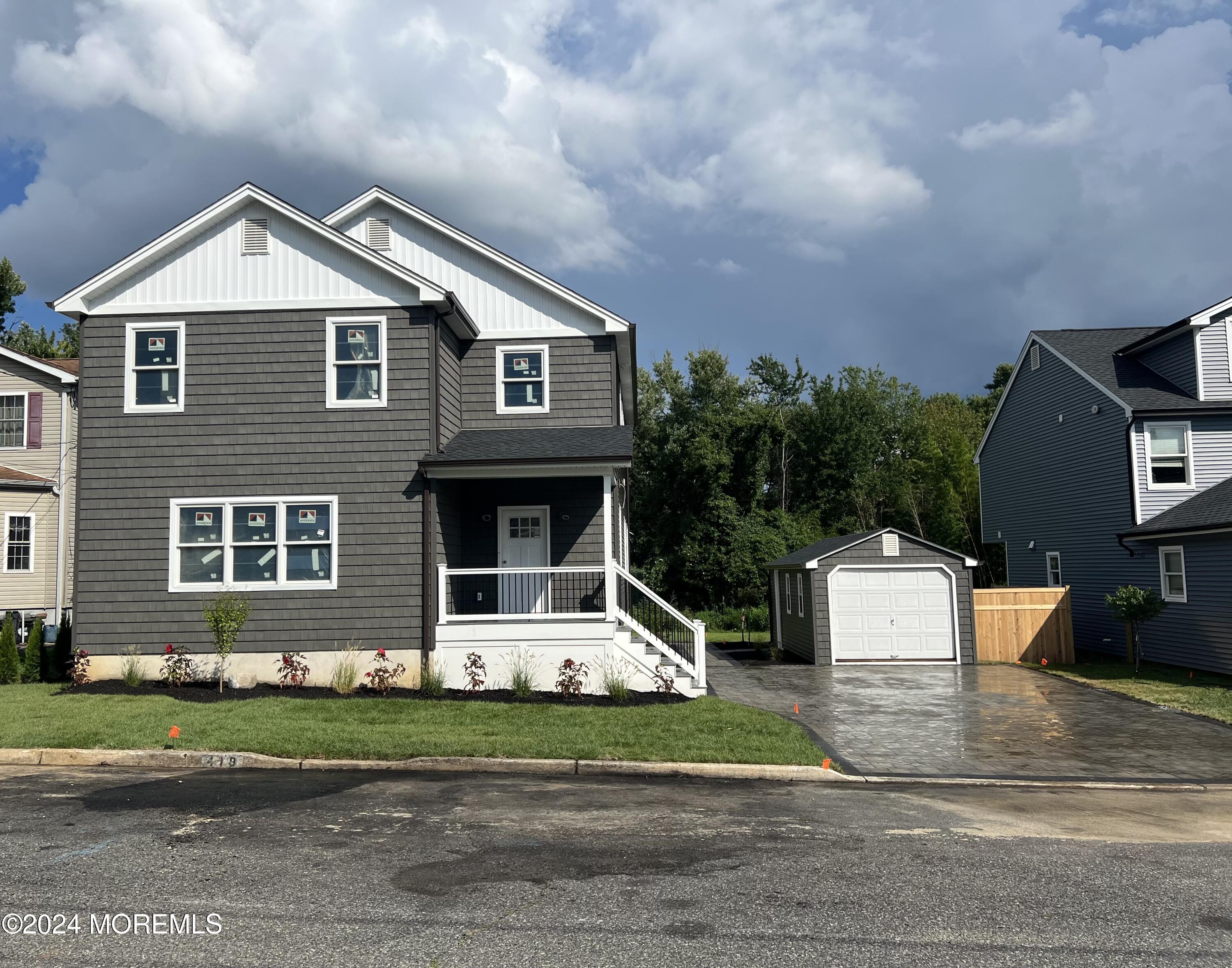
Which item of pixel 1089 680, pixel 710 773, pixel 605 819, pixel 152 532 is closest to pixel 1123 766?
pixel 710 773

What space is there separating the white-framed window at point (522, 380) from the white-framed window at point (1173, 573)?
14492 mm

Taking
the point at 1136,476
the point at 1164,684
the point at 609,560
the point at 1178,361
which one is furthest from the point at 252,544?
the point at 1178,361

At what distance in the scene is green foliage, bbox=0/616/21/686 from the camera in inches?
605

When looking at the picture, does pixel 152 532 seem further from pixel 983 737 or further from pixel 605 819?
pixel 983 737

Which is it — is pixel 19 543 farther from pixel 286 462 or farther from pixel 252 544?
pixel 286 462

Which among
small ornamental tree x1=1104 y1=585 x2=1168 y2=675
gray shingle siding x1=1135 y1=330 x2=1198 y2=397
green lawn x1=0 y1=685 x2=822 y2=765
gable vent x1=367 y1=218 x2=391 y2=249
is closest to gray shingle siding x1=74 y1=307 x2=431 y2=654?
green lawn x1=0 y1=685 x2=822 y2=765

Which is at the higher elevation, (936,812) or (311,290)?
(311,290)

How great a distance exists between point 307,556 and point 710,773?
832cm

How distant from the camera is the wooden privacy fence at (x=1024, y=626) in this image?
21.6 metres

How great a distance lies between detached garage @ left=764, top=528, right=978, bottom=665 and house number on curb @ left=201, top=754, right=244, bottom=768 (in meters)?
14.2

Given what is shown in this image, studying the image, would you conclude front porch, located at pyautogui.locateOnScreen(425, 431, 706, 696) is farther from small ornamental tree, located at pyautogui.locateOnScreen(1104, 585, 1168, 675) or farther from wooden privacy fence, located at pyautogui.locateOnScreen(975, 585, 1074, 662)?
small ornamental tree, located at pyautogui.locateOnScreen(1104, 585, 1168, 675)

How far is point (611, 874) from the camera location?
609 centimetres

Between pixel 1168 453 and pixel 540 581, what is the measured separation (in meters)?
15.7

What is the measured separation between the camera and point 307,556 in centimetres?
1493
